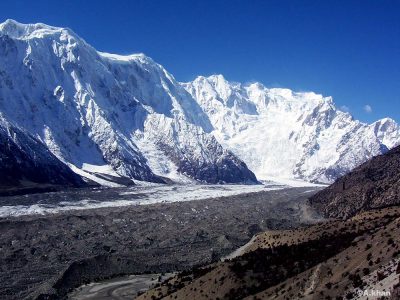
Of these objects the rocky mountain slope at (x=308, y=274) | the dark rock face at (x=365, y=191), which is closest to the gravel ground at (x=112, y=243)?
the dark rock face at (x=365, y=191)

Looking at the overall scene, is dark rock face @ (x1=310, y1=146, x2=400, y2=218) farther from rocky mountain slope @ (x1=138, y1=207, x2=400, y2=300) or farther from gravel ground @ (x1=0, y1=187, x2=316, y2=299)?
rocky mountain slope @ (x1=138, y1=207, x2=400, y2=300)

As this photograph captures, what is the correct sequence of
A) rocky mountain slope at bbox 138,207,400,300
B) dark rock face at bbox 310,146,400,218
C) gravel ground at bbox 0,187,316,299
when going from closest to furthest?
rocky mountain slope at bbox 138,207,400,300 < gravel ground at bbox 0,187,316,299 < dark rock face at bbox 310,146,400,218

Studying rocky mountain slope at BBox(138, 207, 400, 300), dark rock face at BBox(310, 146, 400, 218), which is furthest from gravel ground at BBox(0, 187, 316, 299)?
rocky mountain slope at BBox(138, 207, 400, 300)

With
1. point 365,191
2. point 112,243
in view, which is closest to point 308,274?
point 112,243

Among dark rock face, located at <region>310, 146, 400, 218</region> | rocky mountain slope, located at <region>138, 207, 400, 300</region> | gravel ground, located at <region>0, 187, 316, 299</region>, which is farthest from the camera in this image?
dark rock face, located at <region>310, 146, 400, 218</region>

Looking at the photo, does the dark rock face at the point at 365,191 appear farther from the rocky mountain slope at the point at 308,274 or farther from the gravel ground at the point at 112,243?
the rocky mountain slope at the point at 308,274
